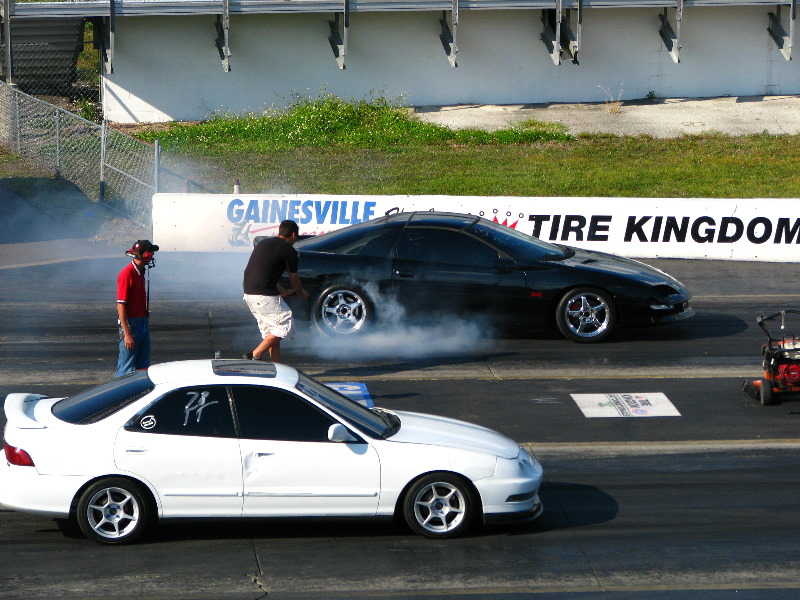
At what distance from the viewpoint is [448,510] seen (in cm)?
715

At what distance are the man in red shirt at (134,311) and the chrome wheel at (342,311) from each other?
114 inches

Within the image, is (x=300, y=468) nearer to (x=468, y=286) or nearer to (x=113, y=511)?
(x=113, y=511)

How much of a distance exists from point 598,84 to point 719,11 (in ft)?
12.8

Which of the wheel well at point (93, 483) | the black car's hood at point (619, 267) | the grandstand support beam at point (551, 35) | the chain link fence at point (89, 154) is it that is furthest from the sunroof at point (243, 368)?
the grandstand support beam at point (551, 35)

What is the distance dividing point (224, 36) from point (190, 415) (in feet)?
76.5

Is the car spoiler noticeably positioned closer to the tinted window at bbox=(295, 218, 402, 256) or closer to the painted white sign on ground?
the painted white sign on ground

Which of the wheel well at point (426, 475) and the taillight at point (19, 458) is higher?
the taillight at point (19, 458)

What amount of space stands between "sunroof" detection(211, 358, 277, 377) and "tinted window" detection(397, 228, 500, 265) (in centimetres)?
517

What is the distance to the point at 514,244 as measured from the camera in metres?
12.9

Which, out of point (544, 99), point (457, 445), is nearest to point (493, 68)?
point (544, 99)

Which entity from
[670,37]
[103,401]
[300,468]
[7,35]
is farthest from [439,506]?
[670,37]

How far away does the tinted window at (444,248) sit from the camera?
41.5 feet

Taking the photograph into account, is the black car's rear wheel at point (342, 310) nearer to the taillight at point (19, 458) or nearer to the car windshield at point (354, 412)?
the car windshield at point (354, 412)

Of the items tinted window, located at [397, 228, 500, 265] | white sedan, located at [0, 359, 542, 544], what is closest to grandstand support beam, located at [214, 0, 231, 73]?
tinted window, located at [397, 228, 500, 265]
